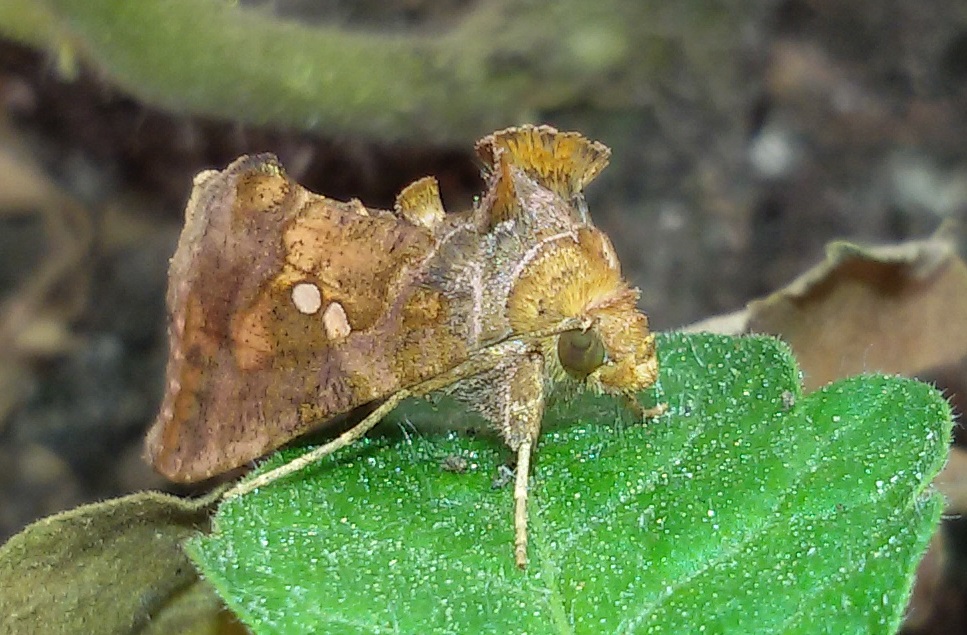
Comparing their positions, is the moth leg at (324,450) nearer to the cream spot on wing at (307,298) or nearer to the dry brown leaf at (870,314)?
the cream spot on wing at (307,298)

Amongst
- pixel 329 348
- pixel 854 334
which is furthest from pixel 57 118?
pixel 854 334

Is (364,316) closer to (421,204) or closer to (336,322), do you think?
(336,322)

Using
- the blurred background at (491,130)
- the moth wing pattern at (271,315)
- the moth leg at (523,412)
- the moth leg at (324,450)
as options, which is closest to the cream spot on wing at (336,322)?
the moth wing pattern at (271,315)

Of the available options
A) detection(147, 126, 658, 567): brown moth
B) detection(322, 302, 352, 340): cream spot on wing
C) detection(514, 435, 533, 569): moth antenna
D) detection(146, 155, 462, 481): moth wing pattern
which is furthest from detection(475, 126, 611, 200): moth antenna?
detection(514, 435, 533, 569): moth antenna

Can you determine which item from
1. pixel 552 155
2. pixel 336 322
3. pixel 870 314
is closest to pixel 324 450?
pixel 336 322

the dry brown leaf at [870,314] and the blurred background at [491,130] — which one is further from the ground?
the blurred background at [491,130]

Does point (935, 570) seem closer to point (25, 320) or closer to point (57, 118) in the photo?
point (25, 320)
